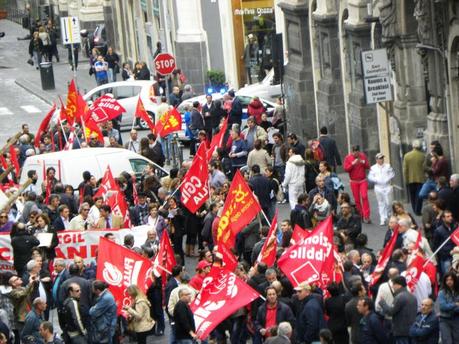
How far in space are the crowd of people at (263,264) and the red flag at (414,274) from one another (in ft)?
0.20

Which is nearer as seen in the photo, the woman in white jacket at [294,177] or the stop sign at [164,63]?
the woman in white jacket at [294,177]

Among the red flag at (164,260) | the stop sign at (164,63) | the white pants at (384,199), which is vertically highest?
the stop sign at (164,63)

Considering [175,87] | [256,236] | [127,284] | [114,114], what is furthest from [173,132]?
[127,284]

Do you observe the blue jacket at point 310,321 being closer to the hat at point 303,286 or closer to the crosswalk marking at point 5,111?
the hat at point 303,286

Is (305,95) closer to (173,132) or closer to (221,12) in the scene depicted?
(173,132)

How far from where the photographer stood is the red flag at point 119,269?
2566 centimetres

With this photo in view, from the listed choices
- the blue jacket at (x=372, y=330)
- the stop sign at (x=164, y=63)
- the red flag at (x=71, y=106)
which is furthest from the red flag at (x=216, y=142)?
the blue jacket at (x=372, y=330)

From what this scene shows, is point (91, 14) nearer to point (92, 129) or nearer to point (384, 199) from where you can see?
point (92, 129)

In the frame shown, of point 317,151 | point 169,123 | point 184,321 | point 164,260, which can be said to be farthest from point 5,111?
point 184,321

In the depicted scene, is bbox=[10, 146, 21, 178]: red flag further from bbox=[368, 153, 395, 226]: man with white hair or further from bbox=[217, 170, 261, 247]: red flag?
bbox=[217, 170, 261, 247]: red flag

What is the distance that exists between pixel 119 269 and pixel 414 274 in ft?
13.6

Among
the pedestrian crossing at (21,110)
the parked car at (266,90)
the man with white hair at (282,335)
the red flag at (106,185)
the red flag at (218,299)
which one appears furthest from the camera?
the pedestrian crossing at (21,110)

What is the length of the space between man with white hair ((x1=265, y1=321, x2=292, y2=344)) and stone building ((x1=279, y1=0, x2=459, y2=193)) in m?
10.6

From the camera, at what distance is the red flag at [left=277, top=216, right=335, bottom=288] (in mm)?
24156
